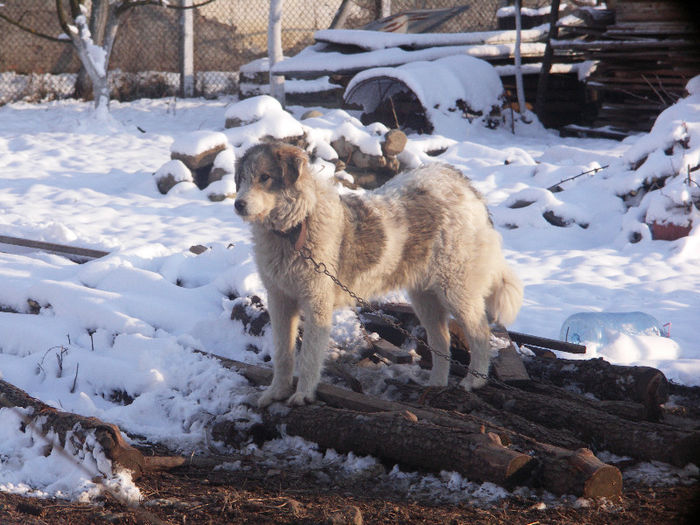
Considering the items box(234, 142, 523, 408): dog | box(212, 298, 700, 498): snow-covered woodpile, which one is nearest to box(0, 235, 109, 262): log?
box(212, 298, 700, 498): snow-covered woodpile

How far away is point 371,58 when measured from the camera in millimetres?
14352

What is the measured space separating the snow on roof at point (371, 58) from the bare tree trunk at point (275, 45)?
0.47 ft

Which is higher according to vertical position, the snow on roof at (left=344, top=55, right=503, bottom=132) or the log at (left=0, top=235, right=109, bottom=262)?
the snow on roof at (left=344, top=55, right=503, bottom=132)

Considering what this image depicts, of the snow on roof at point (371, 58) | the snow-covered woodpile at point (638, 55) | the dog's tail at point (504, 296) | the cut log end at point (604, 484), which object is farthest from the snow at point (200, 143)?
the cut log end at point (604, 484)

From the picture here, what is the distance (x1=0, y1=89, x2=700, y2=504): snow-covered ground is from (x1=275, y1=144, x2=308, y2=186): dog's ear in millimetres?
618

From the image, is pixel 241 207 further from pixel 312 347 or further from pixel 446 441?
pixel 446 441

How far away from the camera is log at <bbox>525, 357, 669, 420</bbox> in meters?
4.12

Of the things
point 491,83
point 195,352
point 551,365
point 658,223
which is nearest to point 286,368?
point 195,352

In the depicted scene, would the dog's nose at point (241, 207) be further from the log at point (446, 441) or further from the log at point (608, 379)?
the log at point (608, 379)

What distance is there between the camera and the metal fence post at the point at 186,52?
15.4 m

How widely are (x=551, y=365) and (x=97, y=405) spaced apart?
10.4 feet

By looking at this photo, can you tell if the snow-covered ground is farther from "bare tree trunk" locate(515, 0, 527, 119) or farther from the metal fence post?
the metal fence post

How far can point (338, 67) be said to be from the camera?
47.9 ft

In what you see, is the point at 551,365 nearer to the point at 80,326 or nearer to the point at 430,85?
the point at 80,326
